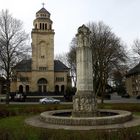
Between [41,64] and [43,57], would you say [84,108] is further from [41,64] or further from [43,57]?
[41,64]

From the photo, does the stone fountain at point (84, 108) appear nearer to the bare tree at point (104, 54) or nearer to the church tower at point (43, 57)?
the bare tree at point (104, 54)

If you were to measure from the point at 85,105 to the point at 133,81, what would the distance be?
6454 centimetres

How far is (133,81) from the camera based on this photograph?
7856 centimetres

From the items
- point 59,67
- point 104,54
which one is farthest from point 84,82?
point 59,67

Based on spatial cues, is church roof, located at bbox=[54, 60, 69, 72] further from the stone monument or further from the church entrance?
the stone monument

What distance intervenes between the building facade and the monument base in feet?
188

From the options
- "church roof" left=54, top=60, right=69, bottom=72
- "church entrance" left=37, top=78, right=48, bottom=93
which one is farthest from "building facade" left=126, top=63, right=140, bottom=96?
"church entrance" left=37, top=78, right=48, bottom=93

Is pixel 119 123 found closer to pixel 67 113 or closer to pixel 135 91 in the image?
pixel 67 113

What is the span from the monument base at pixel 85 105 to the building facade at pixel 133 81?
57416 millimetres

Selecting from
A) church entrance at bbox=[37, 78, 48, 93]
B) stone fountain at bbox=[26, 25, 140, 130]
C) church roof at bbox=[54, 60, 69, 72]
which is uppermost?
church roof at bbox=[54, 60, 69, 72]

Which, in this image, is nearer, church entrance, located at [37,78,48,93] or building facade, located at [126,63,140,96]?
building facade, located at [126,63,140,96]

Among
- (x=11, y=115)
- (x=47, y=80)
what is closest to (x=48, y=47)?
(x=47, y=80)

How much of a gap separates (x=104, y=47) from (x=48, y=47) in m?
41.6

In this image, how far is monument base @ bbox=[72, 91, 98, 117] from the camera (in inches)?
640
